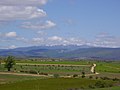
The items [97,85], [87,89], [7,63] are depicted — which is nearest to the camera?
[87,89]

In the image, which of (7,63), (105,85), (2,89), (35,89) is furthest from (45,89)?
(7,63)

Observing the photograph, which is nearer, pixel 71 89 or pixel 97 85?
pixel 71 89

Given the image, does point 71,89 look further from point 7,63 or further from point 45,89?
point 7,63

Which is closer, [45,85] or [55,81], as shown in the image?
[45,85]

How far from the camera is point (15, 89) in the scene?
68312 millimetres

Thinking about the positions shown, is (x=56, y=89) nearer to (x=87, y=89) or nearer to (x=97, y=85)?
(x=87, y=89)

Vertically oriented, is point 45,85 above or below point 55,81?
below

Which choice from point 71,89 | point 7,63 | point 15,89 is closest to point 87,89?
point 71,89

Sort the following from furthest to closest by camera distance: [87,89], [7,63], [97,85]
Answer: [7,63] → [97,85] → [87,89]

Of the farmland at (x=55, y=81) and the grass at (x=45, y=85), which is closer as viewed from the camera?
the grass at (x=45, y=85)

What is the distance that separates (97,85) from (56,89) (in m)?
11.9

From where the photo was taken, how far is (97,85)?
251 feet

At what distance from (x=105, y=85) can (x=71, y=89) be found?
11.8 metres

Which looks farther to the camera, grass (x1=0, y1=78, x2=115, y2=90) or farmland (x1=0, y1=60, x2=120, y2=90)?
farmland (x1=0, y1=60, x2=120, y2=90)
